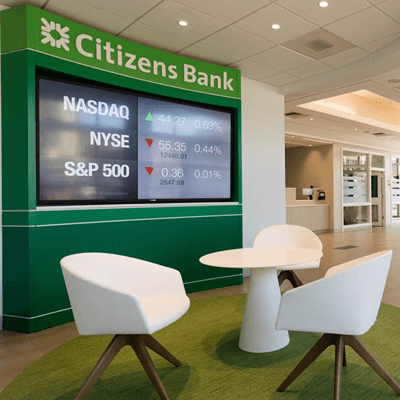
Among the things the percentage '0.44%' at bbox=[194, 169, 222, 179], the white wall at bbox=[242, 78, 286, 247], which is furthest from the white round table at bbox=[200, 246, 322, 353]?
the white wall at bbox=[242, 78, 286, 247]

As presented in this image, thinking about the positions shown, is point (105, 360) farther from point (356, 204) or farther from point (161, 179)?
point (356, 204)

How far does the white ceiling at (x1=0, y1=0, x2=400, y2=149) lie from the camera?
3891 mm

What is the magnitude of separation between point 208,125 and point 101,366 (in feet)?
11.9

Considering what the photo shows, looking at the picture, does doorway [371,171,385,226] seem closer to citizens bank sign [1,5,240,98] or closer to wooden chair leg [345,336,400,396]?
citizens bank sign [1,5,240,98]

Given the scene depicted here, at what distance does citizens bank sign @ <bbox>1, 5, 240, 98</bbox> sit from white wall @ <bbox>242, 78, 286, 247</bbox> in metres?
0.63

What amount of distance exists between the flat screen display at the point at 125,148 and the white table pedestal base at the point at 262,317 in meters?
1.97

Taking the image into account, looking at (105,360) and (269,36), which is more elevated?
(269,36)

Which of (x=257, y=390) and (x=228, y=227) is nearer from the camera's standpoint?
(x=257, y=390)

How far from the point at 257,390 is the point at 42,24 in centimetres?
375

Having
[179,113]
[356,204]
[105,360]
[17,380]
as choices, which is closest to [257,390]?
[105,360]

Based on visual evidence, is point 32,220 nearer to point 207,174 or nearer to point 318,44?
point 207,174

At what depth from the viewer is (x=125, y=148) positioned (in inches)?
175

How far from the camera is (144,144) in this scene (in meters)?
4.61

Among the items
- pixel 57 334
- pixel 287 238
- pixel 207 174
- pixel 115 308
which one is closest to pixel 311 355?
pixel 115 308
